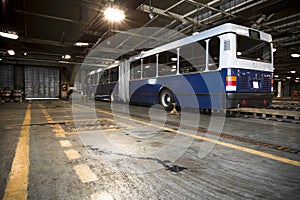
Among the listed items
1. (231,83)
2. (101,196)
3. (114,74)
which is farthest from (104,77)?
(101,196)

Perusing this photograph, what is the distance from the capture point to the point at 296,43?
11.3 meters

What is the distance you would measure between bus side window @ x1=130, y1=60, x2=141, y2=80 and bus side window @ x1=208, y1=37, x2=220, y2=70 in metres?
5.01

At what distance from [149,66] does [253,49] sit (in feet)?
16.3

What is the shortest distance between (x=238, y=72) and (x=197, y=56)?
66.4 inches

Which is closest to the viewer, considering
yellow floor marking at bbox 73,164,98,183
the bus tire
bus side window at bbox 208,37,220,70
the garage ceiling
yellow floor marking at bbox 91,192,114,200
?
yellow floor marking at bbox 91,192,114,200

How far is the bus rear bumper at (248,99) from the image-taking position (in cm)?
587

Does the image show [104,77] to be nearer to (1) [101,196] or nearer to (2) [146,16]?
(2) [146,16]

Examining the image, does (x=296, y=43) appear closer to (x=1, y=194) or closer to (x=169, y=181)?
(x=169, y=181)

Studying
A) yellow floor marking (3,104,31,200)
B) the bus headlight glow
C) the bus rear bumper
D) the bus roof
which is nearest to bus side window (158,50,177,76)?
the bus roof

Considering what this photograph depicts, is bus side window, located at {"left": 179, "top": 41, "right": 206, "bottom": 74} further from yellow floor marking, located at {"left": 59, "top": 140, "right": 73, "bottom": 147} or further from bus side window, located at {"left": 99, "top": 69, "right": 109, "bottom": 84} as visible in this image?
bus side window, located at {"left": 99, "top": 69, "right": 109, "bottom": 84}

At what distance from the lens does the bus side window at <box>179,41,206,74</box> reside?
6716 millimetres

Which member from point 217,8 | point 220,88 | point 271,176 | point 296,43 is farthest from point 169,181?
point 296,43

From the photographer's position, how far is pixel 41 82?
23.9m

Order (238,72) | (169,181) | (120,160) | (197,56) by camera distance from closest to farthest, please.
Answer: (169,181) → (120,160) → (238,72) → (197,56)
